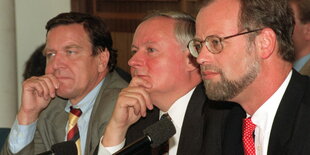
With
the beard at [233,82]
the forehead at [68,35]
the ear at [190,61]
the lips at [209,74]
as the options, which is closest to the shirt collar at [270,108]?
the beard at [233,82]

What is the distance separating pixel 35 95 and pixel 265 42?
1450 mm

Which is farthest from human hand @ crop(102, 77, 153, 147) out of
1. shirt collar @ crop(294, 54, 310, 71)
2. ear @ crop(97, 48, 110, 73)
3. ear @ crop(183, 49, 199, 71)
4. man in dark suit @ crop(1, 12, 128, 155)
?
shirt collar @ crop(294, 54, 310, 71)

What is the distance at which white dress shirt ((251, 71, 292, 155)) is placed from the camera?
2303 mm

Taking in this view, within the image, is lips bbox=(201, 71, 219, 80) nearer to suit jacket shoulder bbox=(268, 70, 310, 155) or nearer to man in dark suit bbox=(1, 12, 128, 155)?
suit jacket shoulder bbox=(268, 70, 310, 155)

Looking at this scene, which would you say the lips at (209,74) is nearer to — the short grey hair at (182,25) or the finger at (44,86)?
the short grey hair at (182,25)

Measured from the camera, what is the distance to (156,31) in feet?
9.72

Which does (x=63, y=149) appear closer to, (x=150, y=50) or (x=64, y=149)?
(x=64, y=149)

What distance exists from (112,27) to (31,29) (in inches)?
30.3

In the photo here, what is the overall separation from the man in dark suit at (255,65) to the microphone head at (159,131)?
373mm

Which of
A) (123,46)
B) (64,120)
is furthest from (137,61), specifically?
(123,46)

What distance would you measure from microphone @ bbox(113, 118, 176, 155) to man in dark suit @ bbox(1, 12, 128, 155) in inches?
45.3

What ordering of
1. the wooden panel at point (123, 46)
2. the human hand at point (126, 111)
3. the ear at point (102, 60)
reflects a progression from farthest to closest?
the wooden panel at point (123, 46) → the ear at point (102, 60) → the human hand at point (126, 111)

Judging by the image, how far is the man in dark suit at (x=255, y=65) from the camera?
2287mm

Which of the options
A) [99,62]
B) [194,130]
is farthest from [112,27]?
[194,130]
